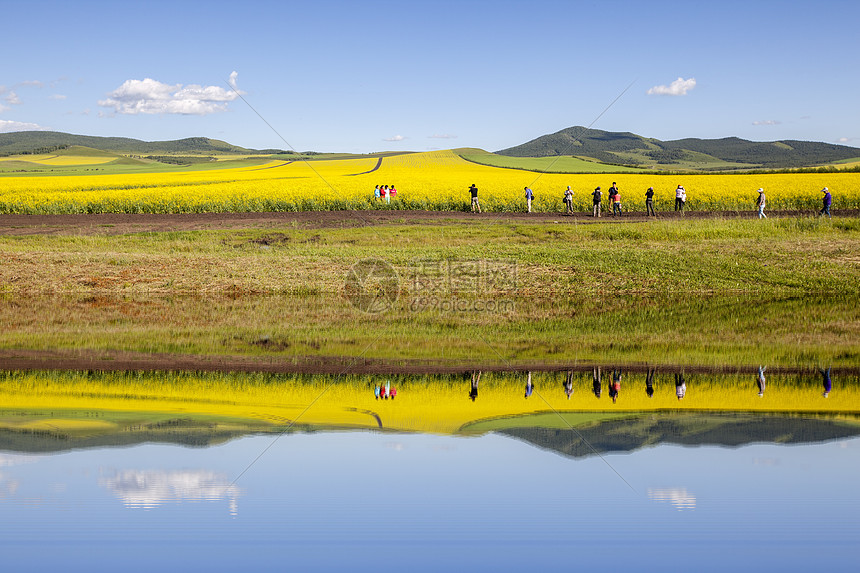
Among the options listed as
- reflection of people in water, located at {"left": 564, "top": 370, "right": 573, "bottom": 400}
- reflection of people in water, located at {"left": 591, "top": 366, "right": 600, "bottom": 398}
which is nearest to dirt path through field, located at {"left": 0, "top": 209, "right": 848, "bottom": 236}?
reflection of people in water, located at {"left": 591, "top": 366, "right": 600, "bottom": 398}

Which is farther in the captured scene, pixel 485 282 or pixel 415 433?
pixel 485 282

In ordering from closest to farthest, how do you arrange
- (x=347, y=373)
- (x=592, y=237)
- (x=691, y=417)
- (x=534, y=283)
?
(x=691, y=417), (x=347, y=373), (x=534, y=283), (x=592, y=237)

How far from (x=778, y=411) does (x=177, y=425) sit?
794cm

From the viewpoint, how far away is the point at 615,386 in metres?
11.0

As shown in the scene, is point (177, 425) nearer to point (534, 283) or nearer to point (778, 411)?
point (778, 411)

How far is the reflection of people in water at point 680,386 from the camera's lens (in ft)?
34.0

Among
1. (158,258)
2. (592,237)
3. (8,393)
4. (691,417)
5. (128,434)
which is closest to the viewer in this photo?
(128,434)

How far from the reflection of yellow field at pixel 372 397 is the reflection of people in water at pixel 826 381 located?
94mm

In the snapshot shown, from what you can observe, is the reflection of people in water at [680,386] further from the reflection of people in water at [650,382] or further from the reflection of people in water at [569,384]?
the reflection of people in water at [569,384]

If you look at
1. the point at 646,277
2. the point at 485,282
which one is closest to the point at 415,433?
the point at 485,282

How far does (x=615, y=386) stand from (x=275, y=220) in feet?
105

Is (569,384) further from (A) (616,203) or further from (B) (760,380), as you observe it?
(A) (616,203)

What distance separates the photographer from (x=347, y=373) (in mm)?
12508

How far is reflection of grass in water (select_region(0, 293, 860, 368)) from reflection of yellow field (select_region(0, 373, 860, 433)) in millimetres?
2193
